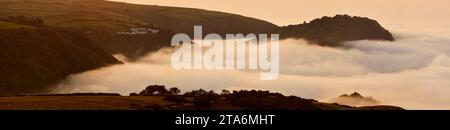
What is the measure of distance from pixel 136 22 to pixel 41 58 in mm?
8581

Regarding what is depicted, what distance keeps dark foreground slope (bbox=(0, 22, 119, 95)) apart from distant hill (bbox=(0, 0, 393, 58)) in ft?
2.58

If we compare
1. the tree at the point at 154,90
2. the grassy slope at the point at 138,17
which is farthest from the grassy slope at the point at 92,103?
the grassy slope at the point at 138,17

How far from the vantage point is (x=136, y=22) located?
96.2 ft

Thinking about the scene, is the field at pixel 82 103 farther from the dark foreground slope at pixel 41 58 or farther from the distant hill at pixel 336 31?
the distant hill at pixel 336 31

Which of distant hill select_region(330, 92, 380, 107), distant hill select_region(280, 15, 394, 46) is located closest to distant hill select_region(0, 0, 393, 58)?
distant hill select_region(280, 15, 394, 46)

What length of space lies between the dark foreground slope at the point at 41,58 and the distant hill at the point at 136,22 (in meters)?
0.79

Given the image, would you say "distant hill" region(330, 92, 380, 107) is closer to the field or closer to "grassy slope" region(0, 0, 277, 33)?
"grassy slope" region(0, 0, 277, 33)

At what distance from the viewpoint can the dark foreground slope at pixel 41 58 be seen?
27.8 metres

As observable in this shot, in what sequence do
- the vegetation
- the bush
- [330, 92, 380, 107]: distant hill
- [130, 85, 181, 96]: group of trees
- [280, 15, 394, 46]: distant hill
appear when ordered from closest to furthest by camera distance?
the vegetation → the bush → [130, 85, 181, 96]: group of trees → [330, 92, 380, 107]: distant hill → [280, 15, 394, 46]: distant hill

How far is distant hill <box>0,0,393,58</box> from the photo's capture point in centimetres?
2681

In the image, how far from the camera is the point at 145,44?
2903cm

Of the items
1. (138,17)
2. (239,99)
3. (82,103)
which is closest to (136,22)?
(138,17)

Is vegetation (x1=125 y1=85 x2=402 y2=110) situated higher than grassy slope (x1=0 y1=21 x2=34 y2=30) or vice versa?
grassy slope (x1=0 y1=21 x2=34 y2=30)
